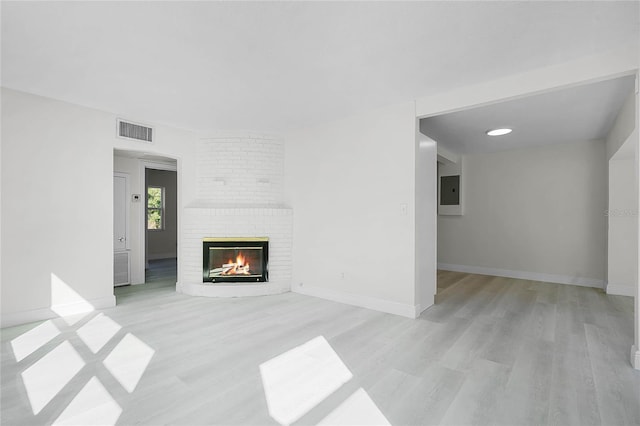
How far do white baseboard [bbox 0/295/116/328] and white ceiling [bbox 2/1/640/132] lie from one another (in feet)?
8.29

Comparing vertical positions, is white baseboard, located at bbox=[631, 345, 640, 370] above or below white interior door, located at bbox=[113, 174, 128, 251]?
below

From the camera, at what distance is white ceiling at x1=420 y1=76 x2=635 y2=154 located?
347cm

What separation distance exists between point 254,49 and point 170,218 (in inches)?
299

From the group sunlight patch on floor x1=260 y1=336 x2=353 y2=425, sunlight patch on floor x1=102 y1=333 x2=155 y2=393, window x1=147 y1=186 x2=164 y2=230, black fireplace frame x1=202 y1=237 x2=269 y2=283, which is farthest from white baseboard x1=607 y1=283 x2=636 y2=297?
window x1=147 y1=186 x2=164 y2=230

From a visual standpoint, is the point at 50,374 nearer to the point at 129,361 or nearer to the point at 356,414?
the point at 129,361

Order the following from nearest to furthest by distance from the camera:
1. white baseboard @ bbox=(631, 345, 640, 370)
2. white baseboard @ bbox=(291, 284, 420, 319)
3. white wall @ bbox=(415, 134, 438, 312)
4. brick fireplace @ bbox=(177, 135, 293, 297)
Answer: white baseboard @ bbox=(631, 345, 640, 370)
white baseboard @ bbox=(291, 284, 420, 319)
white wall @ bbox=(415, 134, 438, 312)
brick fireplace @ bbox=(177, 135, 293, 297)

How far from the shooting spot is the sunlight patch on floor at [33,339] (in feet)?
9.10

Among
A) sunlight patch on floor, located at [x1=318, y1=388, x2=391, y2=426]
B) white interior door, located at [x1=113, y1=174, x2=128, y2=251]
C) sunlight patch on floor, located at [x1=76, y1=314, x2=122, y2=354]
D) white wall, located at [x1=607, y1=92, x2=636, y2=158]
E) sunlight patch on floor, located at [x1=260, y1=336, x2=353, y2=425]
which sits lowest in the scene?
sunlight patch on floor, located at [x1=76, y1=314, x2=122, y2=354]

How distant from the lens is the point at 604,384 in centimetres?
231

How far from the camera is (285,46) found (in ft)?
8.46

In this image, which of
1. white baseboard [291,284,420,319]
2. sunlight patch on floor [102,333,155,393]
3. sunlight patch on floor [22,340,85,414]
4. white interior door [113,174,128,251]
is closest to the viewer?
sunlight patch on floor [22,340,85,414]

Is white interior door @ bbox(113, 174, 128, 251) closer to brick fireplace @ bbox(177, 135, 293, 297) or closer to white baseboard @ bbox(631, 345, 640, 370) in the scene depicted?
brick fireplace @ bbox(177, 135, 293, 297)

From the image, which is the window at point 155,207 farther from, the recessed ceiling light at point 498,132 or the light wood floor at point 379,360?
the recessed ceiling light at point 498,132

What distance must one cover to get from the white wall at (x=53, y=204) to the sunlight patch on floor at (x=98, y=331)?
1.98 ft
